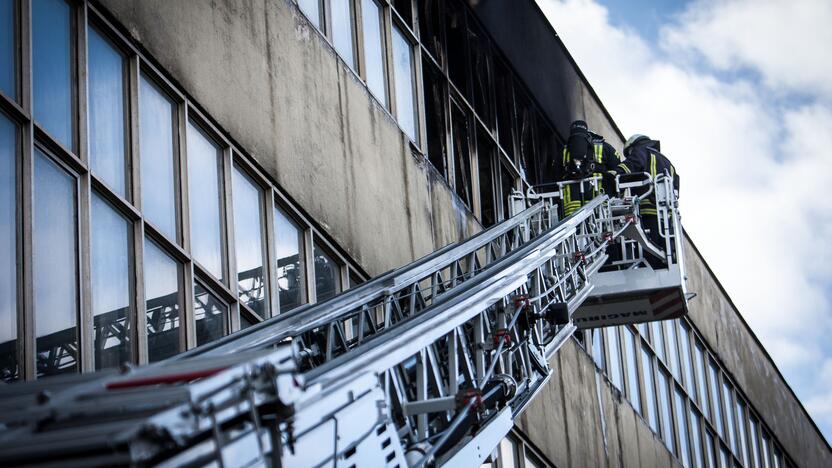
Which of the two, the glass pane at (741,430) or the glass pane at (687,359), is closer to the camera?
the glass pane at (687,359)

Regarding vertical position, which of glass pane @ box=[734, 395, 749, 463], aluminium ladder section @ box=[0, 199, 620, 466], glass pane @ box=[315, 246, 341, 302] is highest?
glass pane @ box=[315, 246, 341, 302]

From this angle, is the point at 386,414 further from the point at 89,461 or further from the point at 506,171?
the point at 506,171

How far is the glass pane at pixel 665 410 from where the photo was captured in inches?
985

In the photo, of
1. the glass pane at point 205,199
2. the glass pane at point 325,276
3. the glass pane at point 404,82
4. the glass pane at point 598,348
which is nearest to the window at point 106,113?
the glass pane at point 205,199

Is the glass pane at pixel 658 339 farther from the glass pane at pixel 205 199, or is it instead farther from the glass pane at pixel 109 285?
the glass pane at pixel 109 285

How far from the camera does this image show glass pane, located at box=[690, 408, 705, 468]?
26250mm

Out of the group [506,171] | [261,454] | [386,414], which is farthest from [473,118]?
[261,454]

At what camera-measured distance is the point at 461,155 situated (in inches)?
739

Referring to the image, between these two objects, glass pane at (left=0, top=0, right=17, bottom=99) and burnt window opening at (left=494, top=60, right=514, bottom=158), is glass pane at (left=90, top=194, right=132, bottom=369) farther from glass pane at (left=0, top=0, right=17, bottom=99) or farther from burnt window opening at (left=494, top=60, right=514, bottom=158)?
burnt window opening at (left=494, top=60, right=514, bottom=158)

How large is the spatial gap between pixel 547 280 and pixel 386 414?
17.1 ft

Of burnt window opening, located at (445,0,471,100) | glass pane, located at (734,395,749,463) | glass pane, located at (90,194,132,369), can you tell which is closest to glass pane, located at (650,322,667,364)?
glass pane, located at (734,395,749,463)

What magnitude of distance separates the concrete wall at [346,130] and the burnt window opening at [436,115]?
618mm

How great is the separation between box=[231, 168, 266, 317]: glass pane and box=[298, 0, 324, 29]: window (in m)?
2.53

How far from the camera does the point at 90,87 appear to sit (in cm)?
973
